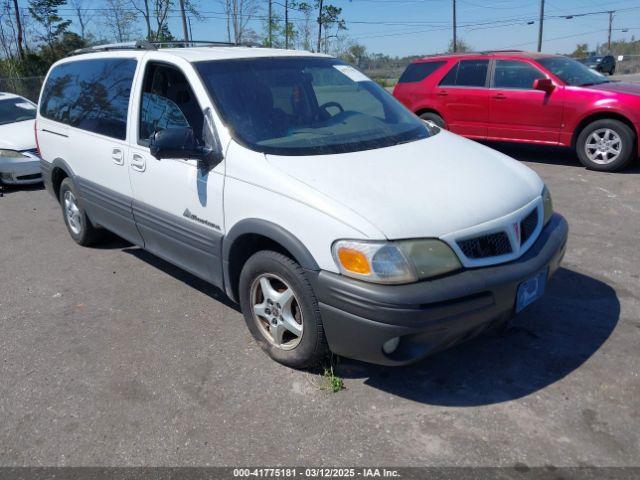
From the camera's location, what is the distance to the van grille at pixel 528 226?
3.02 m

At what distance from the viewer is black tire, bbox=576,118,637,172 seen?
739 cm

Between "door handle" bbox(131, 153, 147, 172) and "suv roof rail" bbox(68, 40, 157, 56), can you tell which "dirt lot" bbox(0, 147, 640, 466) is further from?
"suv roof rail" bbox(68, 40, 157, 56)

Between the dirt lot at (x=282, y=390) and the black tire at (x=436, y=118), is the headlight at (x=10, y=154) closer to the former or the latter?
the dirt lot at (x=282, y=390)

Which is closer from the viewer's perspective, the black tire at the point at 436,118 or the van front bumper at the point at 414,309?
the van front bumper at the point at 414,309

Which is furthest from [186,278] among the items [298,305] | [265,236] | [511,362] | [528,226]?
[528,226]

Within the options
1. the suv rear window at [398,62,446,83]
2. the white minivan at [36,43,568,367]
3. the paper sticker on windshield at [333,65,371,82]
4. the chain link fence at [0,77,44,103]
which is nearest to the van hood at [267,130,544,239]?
the white minivan at [36,43,568,367]

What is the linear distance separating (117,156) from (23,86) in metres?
19.2

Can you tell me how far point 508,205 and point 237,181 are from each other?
4.97 ft

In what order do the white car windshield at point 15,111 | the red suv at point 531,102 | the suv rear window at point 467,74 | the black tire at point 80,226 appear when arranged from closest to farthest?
the black tire at point 80,226, the red suv at point 531,102, the suv rear window at point 467,74, the white car windshield at point 15,111

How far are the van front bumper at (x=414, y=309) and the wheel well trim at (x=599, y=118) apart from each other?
5.59 meters

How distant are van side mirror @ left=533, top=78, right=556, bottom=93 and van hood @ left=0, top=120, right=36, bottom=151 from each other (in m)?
7.45

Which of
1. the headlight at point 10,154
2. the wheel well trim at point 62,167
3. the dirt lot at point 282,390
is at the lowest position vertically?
the dirt lot at point 282,390

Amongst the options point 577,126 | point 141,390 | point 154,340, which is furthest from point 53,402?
point 577,126

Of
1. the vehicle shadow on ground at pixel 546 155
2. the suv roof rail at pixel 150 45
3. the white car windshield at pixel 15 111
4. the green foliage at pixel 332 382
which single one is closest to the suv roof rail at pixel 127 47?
the suv roof rail at pixel 150 45
